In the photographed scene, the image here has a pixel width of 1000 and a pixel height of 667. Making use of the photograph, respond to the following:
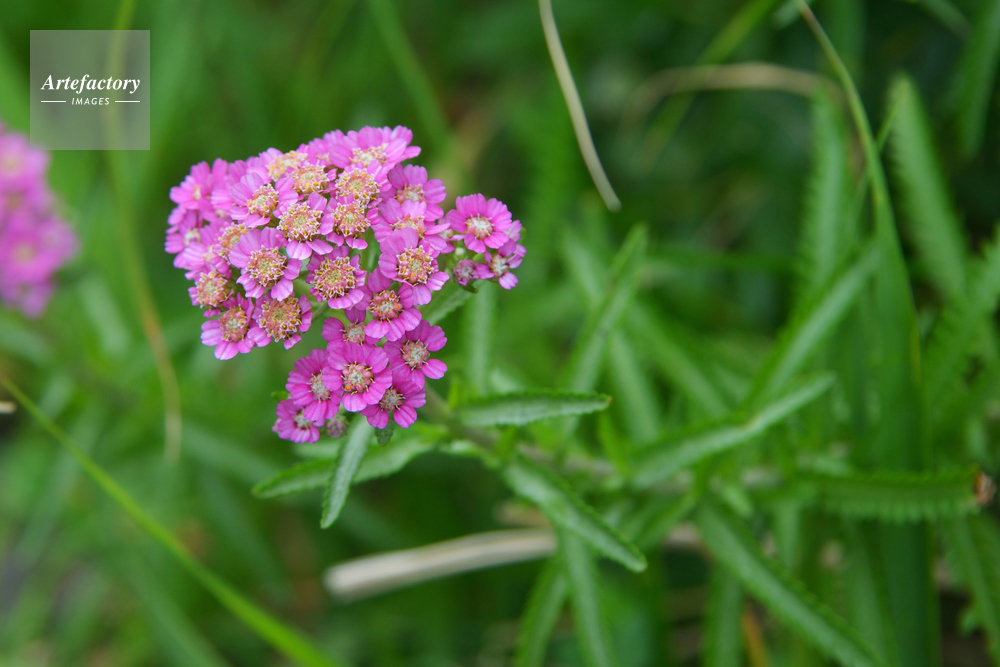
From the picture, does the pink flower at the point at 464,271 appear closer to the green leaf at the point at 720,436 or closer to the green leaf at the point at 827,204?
the green leaf at the point at 720,436

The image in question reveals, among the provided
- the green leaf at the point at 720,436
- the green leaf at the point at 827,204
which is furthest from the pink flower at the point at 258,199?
the green leaf at the point at 827,204

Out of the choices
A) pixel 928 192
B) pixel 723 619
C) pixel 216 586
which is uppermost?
pixel 928 192

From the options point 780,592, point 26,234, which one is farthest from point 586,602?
point 26,234

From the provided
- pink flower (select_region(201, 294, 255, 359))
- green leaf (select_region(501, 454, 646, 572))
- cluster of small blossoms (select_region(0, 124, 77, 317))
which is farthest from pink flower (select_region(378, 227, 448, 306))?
cluster of small blossoms (select_region(0, 124, 77, 317))

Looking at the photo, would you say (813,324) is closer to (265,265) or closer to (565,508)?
(565,508)

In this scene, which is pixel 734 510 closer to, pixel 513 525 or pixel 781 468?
pixel 781 468

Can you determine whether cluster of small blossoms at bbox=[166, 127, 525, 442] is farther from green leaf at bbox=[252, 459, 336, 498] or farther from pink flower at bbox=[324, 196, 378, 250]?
green leaf at bbox=[252, 459, 336, 498]
